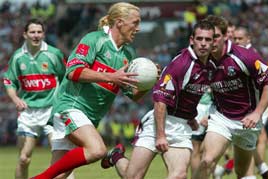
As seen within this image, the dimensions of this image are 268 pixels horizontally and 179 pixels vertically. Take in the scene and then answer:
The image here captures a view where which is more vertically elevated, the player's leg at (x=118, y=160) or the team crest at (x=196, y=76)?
the team crest at (x=196, y=76)

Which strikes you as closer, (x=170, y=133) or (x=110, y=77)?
(x=110, y=77)

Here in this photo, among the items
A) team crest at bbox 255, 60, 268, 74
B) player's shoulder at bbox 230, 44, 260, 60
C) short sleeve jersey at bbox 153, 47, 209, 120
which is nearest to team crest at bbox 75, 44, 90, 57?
short sleeve jersey at bbox 153, 47, 209, 120

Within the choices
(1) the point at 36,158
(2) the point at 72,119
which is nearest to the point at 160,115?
(2) the point at 72,119

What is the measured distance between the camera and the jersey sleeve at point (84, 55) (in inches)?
352

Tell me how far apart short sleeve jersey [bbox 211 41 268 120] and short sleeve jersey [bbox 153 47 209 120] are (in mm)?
619

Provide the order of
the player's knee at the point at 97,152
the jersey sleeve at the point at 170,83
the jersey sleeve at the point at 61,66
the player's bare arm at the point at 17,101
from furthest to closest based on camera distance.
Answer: the jersey sleeve at the point at 61,66 < the player's bare arm at the point at 17,101 < the jersey sleeve at the point at 170,83 < the player's knee at the point at 97,152

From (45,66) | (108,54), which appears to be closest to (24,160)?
(45,66)

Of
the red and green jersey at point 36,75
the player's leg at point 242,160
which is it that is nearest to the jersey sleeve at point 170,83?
the player's leg at point 242,160

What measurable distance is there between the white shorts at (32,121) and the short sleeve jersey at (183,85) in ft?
10.7

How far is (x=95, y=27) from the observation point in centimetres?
2578

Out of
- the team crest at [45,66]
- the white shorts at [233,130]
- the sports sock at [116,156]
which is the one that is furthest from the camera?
the team crest at [45,66]

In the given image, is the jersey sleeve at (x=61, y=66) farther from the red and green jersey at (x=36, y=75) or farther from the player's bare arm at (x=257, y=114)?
the player's bare arm at (x=257, y=114)

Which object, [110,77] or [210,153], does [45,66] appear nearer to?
[210,153]

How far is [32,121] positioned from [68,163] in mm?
3356
